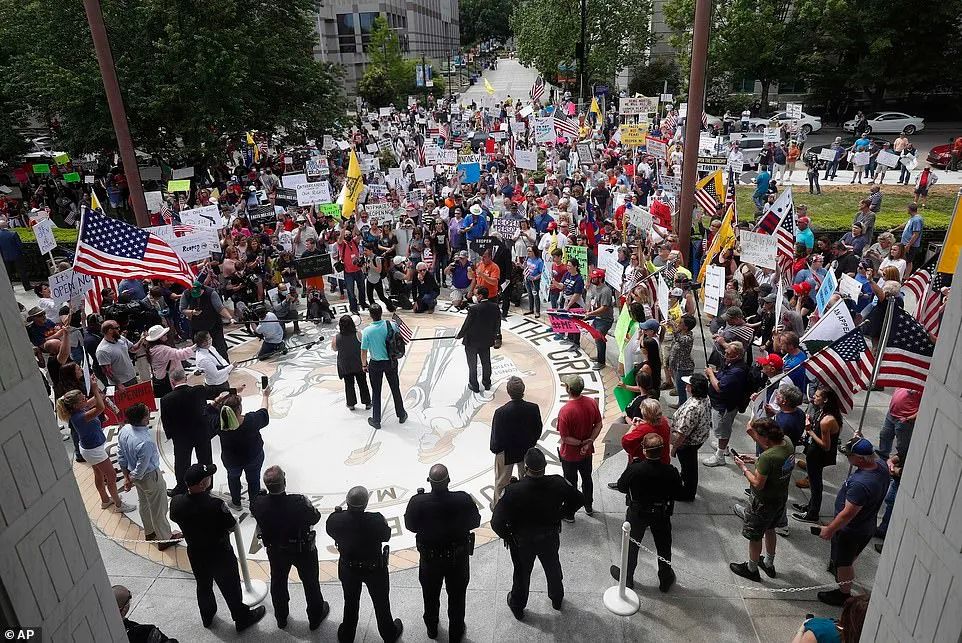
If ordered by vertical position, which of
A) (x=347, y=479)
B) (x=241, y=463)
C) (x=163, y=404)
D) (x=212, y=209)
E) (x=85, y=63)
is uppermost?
(x=85, y=63)

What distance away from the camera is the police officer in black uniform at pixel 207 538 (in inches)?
215

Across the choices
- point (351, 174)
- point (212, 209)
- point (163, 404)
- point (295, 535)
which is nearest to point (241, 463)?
point (163, 404)

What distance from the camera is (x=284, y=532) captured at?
219 inches

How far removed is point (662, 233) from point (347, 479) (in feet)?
26.4

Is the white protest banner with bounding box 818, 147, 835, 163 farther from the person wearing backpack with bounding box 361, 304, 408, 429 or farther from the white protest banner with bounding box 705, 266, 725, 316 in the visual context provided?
the person wearing backpack with bounding box 361, 304, 408, 429

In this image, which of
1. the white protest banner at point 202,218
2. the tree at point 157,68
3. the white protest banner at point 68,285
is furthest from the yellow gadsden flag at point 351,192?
the tree at point 157,68

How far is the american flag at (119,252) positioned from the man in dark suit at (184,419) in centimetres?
260

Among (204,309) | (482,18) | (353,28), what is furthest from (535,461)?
(482,18)

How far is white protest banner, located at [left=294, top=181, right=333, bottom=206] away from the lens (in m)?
16.1

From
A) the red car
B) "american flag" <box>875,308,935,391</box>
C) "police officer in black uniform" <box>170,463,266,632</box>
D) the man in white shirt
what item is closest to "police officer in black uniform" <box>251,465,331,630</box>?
"police officer in black uniform" <box>170,463,266,632</box>

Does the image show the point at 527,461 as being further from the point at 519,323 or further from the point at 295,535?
the point at 519,323

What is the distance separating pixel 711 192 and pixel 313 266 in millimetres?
9438

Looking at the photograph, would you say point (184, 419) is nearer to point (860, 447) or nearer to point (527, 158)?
point (860, 447)

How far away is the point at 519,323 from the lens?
13602 millimetres
